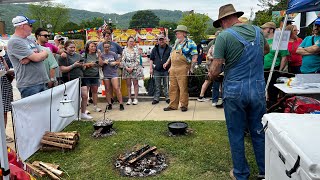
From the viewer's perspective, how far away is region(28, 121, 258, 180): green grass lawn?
3.71 m

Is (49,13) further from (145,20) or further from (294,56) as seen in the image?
(294,56)

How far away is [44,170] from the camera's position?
3.73m

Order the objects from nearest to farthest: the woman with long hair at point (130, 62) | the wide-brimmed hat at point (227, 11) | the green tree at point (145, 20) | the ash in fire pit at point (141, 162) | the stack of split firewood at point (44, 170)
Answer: the wide-brimmed hat at point (227, 11), the stack of split firewood at point (44, 170), the ash in fire pit at point (141, 162), the woman with long hair at point (130, 62), the green tree at point (145, 20)

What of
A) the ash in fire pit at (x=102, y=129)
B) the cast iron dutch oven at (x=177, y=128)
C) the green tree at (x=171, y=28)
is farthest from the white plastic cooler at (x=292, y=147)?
the green tree at (x=171, y=28)

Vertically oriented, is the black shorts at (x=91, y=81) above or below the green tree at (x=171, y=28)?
below

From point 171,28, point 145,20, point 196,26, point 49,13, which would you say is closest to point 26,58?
point 196,26

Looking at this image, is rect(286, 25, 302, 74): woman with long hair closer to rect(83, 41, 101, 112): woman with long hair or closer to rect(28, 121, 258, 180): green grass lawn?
rect(28, 121, 258, 180): green grass lawn

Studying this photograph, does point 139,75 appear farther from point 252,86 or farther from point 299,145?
point 299,145

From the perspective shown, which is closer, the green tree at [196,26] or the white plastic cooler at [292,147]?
the white plastic cooler at [292,147]

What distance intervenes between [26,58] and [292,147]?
414 centimetres

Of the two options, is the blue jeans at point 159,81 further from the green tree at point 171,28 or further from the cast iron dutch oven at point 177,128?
the green tree at point 171,28

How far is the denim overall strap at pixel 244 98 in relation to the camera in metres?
3.05

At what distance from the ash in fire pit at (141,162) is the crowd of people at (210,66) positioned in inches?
40.7

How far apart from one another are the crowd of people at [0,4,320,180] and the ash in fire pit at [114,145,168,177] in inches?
40.7
